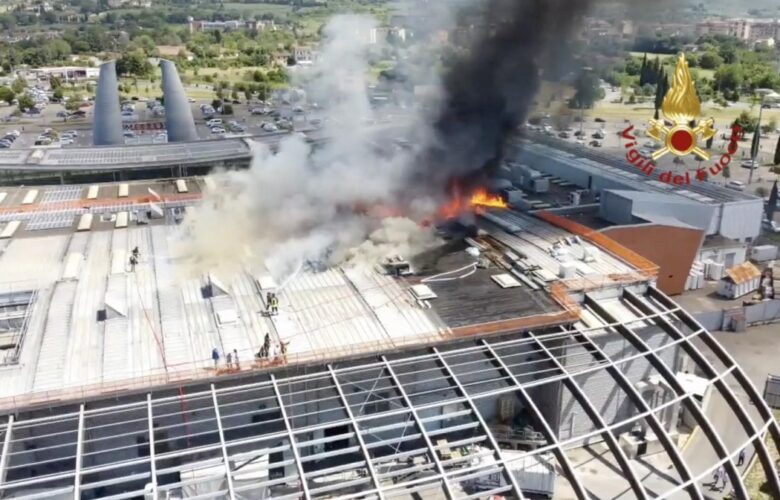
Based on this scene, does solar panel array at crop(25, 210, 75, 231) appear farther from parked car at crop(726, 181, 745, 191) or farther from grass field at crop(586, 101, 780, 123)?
grass field at crop(586, 101, 780, 123)

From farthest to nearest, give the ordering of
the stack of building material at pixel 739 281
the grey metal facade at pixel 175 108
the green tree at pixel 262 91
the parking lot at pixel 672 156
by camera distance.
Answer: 1. the green tree at pixel 262 91
2. the parking lot at pixel 672 156
3. the grey metal facade at pixel 175 108
4. the stack of building material at pixel 739 281

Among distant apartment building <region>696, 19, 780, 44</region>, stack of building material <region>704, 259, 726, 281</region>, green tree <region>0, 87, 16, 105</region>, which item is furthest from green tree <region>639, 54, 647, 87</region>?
green tree <region>0, 87, 16, 105</region>

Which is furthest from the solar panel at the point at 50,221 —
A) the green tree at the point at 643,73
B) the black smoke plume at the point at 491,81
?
the green tree at the point at 643,73

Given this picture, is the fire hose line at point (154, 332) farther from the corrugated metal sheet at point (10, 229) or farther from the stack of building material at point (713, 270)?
the stack of building material at point (713, 270)

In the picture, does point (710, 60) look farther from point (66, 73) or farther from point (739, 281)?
point (66, 73)

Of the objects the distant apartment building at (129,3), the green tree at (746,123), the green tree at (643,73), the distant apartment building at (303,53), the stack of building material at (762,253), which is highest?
the distant apartment building at (129,3)

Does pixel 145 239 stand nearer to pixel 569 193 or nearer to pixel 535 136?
pixel 569 193

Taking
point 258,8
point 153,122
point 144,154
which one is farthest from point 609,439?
point 258,8
